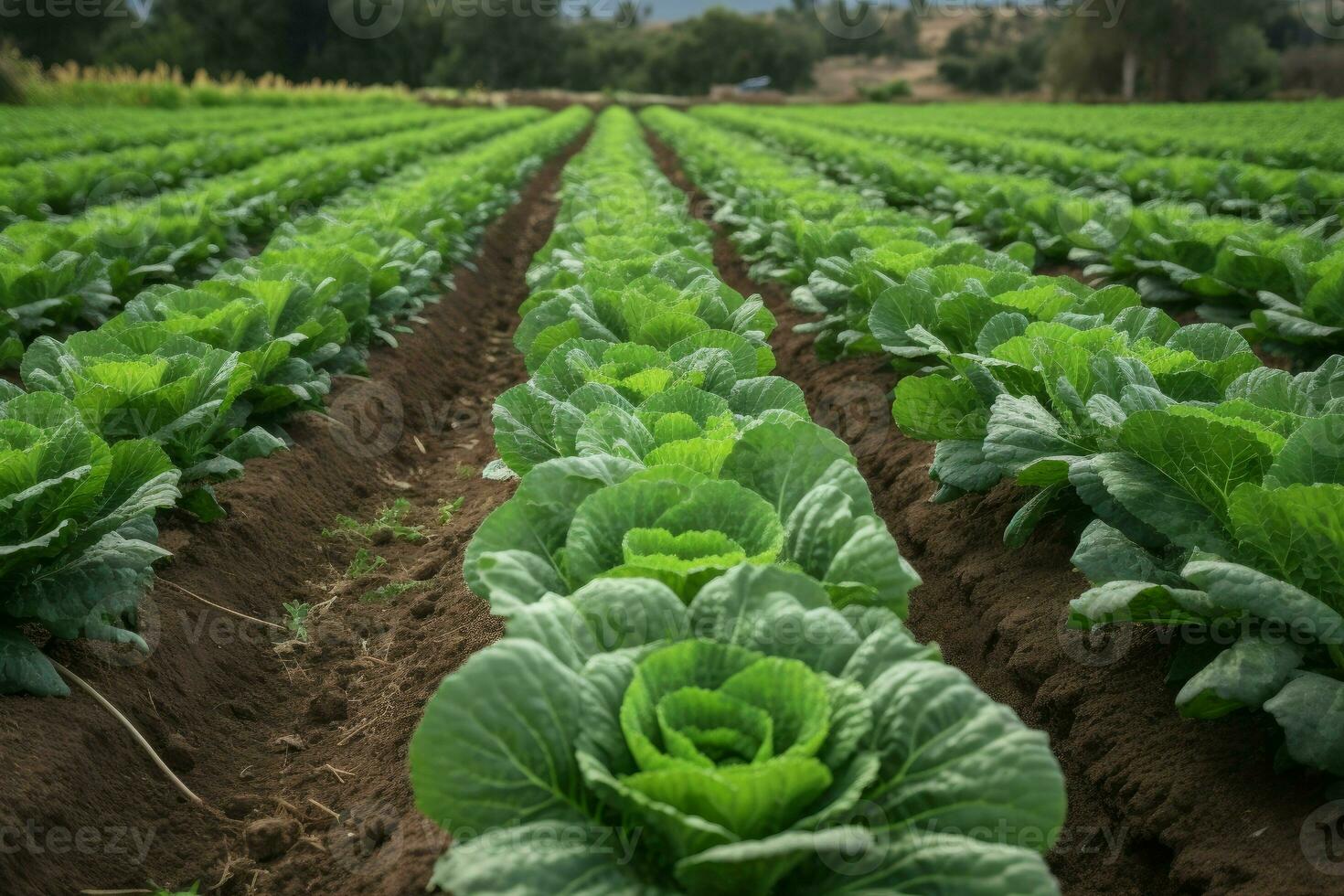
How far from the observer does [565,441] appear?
2.86m

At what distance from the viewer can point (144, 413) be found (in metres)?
3.71

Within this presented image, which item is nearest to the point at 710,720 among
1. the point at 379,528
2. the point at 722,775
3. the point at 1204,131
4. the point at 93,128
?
the point at 722,775

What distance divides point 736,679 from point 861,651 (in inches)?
10.9

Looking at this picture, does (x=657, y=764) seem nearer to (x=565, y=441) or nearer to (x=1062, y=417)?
(x=565, y=441)

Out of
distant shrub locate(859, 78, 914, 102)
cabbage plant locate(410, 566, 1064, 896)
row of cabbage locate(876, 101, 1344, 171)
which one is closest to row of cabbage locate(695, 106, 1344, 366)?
cabbage plant locate(410, 566, 1064, 896)

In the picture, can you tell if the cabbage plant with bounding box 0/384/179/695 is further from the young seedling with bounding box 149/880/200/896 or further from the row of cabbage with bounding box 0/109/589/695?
the young seedling with bounding box 149/880/200/896

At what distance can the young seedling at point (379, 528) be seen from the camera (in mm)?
4871

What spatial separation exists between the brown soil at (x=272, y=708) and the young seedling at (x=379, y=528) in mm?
51

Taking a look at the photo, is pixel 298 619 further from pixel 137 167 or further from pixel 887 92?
pixel 887 92

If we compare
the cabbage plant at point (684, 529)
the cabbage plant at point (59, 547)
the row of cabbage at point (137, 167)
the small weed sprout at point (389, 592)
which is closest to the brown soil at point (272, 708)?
the small weed sprout at point (389, 592)

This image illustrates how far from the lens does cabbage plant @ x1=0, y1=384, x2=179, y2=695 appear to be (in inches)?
110

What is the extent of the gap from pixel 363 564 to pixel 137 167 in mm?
10687

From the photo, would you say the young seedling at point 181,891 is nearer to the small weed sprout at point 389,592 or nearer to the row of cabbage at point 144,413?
the row of cabbage at point 144,413

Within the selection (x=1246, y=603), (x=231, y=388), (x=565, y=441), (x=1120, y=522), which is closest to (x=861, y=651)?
(x=1246, y=603)
